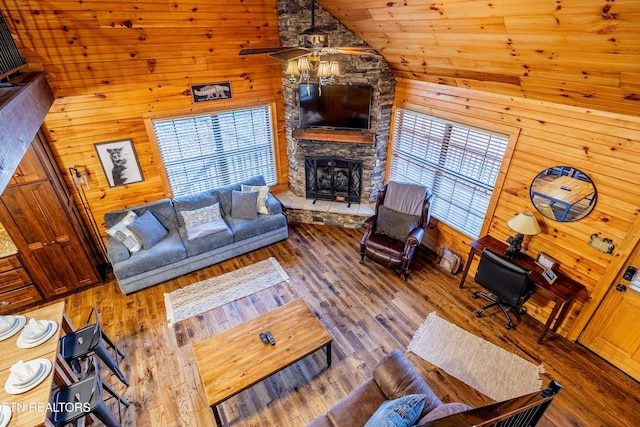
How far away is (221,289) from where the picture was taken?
4.44 m

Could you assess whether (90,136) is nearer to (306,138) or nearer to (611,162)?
(306,138)

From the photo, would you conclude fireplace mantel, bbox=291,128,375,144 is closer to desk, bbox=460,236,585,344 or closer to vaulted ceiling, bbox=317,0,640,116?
vaulted ceiling, bbox=317,0,640,116

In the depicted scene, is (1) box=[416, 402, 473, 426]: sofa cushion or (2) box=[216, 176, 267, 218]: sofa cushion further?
(2) box=[216, 176, 267, 218]: sofa cushion

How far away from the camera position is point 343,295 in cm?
431

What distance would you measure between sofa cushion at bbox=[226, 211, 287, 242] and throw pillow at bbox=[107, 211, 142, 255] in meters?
1.32

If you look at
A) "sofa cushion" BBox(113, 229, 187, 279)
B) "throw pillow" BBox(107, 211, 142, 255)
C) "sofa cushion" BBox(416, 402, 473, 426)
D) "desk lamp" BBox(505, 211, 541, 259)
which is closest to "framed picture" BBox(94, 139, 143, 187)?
"throw pillow" BBox(107, 211, 142, 255)

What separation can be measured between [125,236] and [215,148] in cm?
195

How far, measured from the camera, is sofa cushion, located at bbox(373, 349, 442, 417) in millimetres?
2406

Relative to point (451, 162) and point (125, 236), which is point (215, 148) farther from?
point (451, 162)

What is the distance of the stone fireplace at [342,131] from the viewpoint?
4508 millimetres

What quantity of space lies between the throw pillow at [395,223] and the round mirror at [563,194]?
5.08ft

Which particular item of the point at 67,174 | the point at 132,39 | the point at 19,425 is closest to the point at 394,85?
the point at 132,39

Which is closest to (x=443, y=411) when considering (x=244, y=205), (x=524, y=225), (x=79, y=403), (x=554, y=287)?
(x=554, y=287)

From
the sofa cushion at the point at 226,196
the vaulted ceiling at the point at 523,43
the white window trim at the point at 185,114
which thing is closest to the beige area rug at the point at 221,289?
the sofa cushion at the point at 226,196
